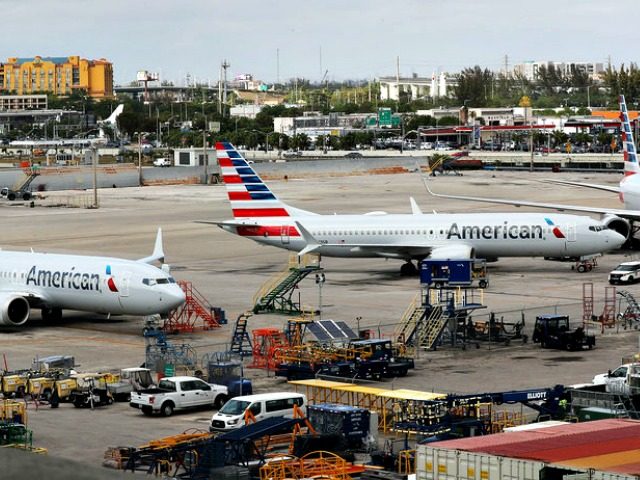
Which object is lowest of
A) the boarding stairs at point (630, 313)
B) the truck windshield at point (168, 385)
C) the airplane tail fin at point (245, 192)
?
the boarding stairs at point (630, 313)

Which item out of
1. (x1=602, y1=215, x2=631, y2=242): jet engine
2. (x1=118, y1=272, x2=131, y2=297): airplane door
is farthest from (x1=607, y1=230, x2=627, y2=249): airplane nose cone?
(x1=118, y1=272, x2=131, y2=297): airplane door

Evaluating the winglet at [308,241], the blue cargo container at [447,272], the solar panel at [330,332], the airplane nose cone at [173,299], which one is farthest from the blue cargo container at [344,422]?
the winglet at [308,241]

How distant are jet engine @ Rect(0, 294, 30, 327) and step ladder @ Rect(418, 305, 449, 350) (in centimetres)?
1721

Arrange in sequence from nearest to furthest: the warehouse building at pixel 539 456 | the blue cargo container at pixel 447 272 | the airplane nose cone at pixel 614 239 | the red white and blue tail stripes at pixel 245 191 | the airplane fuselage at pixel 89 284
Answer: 1. the warehouse building at pixel 539 456
2. the airplane fuselage at pixel 89 284
3. the blue cargo container at pixel 447 272
4. the airplane nose cone at pixel 614 239
5. the red white and blue tail stripes at pixel 245 191

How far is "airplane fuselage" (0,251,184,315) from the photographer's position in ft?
169

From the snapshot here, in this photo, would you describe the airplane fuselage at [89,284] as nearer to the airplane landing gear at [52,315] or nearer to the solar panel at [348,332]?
the airplane landing gear at [52,315]

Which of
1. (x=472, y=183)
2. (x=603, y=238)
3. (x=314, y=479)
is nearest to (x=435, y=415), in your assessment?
(x=314, y=479)

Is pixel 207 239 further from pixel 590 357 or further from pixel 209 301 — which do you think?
pixel 590 357

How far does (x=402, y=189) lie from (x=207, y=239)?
194 ft

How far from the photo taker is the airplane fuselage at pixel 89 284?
51.4 metres

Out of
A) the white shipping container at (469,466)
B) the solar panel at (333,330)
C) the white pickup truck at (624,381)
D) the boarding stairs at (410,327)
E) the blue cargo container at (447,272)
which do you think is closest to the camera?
the white shipping container at (469,466)

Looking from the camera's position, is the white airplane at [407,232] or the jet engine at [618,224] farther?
the jet engine at [618,224]

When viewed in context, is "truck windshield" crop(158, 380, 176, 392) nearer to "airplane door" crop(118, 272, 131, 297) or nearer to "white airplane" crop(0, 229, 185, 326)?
"white airplane" crop(0, 229, 185, 326)

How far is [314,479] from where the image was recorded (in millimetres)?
26438
